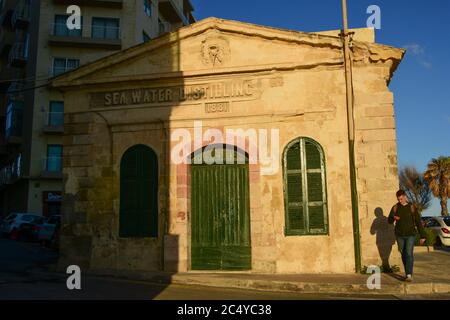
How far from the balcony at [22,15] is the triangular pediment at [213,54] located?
26927 millimetres

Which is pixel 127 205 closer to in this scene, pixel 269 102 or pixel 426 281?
pixel 269 102

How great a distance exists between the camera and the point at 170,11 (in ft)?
125

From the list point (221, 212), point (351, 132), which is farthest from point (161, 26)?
point (351, 132)

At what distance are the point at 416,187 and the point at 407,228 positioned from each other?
39745 mm

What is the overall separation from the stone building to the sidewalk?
27.3 inches

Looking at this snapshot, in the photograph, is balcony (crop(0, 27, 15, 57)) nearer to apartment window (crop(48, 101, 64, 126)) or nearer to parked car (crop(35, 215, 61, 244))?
apartment window (crop(48, 101, 64, 126))

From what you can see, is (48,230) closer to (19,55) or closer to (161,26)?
(19,55)

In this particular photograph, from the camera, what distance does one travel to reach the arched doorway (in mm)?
10414

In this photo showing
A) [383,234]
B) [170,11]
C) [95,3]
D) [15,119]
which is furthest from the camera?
[170,11]

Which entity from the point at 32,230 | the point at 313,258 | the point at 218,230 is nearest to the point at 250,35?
the point at 218,230

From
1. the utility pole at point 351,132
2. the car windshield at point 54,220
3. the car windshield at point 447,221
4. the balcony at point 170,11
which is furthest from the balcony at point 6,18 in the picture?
the car windshield at point 447,221

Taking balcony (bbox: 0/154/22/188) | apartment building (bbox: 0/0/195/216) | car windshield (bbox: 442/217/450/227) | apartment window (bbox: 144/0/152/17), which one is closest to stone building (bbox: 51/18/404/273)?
car windshield (bbox: 442/217/450/227)

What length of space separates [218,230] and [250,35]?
4888 mm
